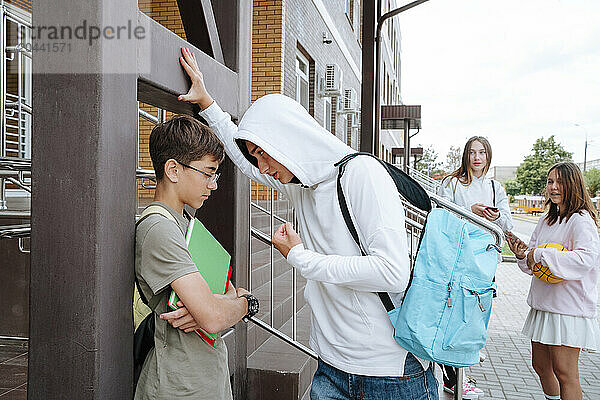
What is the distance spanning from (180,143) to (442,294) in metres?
1.10

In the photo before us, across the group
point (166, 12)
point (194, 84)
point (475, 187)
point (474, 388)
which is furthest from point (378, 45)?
point (194, 84)

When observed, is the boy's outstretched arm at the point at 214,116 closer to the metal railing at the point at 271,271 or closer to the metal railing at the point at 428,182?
the metal railing at the point at 271,271

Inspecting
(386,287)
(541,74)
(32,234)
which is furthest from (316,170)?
(541,74)

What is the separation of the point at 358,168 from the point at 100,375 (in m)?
1.07

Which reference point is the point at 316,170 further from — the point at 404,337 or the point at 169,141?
the point at 404,337

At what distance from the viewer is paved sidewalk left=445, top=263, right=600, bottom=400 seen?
5496mm

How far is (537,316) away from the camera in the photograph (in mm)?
4301

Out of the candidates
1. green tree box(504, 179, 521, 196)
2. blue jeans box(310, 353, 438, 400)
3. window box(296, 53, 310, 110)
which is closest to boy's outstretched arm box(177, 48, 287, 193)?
blue jeans box(310, 353, 438, 400)

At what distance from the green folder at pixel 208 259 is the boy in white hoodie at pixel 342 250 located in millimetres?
222

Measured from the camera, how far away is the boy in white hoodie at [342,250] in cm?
198

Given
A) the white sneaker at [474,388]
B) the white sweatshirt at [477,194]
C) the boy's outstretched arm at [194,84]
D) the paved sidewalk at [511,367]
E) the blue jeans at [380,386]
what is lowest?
the paved sidewalk at [511,367]

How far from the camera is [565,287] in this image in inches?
165

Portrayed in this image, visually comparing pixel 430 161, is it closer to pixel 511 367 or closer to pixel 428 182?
pixel 428 182

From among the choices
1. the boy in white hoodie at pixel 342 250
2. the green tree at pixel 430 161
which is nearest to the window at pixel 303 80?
the boy in white hoodie at pixel 342 250
